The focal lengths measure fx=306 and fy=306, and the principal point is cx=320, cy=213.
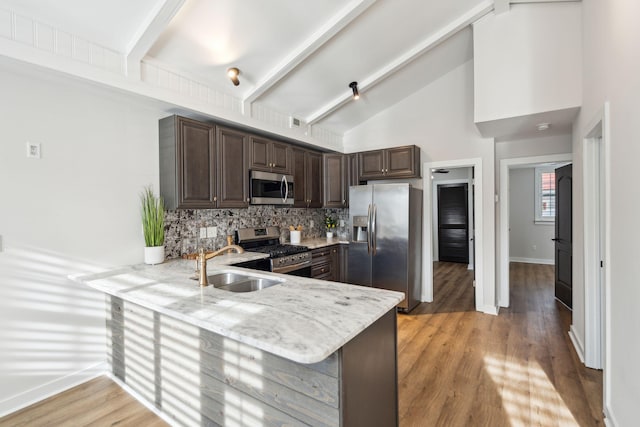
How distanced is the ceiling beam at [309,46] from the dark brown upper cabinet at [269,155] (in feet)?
1.56

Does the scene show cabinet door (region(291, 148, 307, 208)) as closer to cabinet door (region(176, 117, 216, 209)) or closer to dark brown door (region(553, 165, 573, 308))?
cabinet door (region(176, 117, 216, 209))

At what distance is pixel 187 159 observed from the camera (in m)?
2.91

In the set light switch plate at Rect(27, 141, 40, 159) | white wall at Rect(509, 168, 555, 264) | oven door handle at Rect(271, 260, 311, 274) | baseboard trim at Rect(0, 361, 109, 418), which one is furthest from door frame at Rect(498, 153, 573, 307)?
light switch plate at Rect(27, 141, 40, 159)

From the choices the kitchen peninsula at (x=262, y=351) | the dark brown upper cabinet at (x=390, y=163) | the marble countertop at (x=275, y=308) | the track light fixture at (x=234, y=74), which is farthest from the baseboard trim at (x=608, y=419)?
the track light fixture at (x=234, y=74)

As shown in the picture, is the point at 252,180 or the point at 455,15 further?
the point at 252,180

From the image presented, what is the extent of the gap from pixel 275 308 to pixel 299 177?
2.94 m

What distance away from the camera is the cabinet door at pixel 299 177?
4203 millimetres

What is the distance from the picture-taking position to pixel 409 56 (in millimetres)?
3680

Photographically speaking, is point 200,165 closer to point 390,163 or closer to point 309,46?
point 309,46

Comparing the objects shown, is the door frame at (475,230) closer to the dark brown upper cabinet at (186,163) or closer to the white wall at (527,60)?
the white wall at (527,60)

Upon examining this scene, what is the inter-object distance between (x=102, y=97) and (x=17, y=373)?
7.21ft

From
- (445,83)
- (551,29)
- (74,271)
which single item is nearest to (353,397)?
(74,271)

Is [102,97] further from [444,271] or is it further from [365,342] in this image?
[444,271]

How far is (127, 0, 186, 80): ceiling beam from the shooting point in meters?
2.17
